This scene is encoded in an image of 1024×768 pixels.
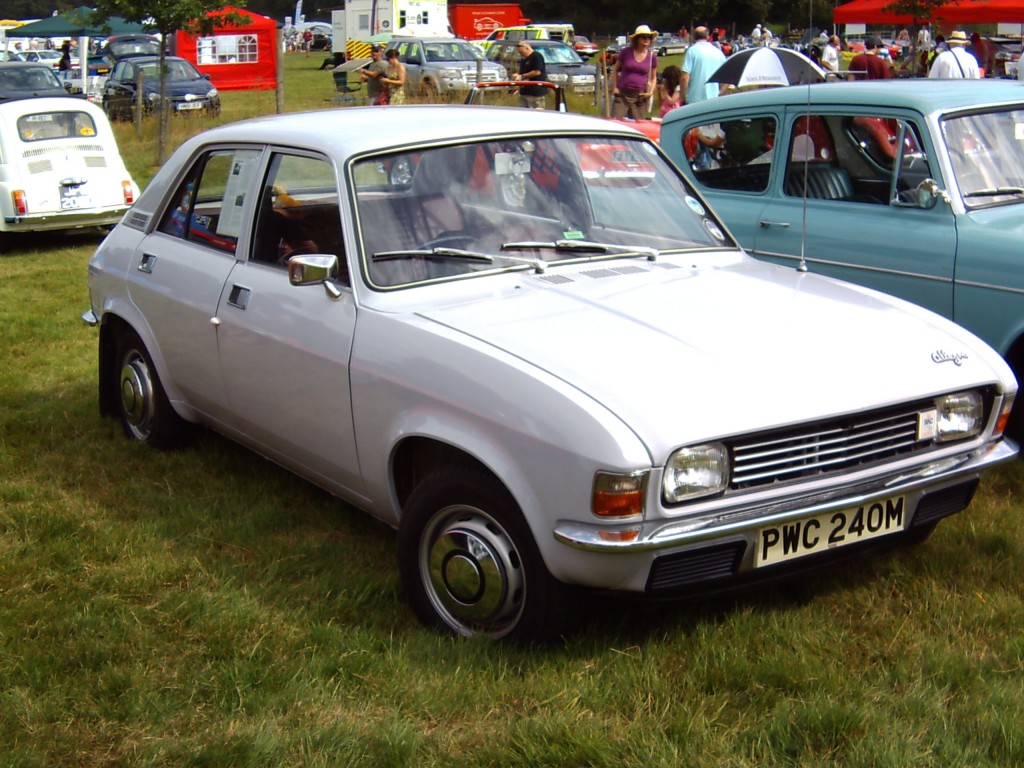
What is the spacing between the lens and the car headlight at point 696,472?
329 cm

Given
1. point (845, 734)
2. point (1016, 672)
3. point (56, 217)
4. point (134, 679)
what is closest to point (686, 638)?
point (845, 734)

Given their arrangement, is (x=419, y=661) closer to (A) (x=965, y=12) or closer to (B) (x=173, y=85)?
(A) (x=965, y=12)

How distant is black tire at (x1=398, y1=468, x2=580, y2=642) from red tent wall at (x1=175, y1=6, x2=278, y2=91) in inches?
1421

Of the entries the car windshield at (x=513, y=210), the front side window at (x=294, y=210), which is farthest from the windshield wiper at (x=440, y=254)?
the front side window at (x=294, y=210)

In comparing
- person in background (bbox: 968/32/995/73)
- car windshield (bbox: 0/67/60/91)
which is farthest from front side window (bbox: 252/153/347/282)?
person in background (bbox: 968/32/995/73)

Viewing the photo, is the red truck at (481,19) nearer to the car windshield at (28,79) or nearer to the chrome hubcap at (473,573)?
the car windshield at (28,79)

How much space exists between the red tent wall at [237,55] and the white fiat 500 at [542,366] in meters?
34.8

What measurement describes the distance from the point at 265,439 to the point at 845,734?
8.43ft

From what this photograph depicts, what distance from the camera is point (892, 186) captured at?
19.7ft

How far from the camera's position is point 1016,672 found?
3.51 metres

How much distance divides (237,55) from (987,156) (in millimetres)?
35969

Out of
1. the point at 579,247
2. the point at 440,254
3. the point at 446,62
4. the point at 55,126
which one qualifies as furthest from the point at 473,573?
the point at 446,62

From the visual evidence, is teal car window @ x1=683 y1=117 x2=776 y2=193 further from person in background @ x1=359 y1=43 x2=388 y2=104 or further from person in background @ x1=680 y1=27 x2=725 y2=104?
person in background @ x1=359 y1=43 x2=388 y2=104

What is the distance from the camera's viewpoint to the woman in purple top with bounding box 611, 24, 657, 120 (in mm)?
15195
